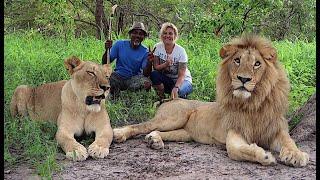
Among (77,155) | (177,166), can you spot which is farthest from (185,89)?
(77,155)

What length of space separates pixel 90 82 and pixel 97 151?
0.54 m

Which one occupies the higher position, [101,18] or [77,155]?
[101,18]

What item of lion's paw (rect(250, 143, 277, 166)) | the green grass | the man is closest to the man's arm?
the man

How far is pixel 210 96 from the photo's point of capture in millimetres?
5895

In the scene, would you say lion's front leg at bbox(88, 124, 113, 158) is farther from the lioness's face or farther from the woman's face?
the woman's face

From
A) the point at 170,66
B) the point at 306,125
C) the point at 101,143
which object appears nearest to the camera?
the point at 101,143

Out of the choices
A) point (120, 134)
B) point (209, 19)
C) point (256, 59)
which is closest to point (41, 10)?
point (209, 19)

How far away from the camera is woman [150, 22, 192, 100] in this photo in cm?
552

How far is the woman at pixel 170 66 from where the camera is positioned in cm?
552

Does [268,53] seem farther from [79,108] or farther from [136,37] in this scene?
[136,37]

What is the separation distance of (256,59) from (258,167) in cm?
82

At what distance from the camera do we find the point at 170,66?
5.59m

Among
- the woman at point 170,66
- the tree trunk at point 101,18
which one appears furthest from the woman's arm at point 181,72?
the tree trunk at point 101,18

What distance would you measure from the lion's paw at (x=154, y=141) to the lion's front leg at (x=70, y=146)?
0.58m
